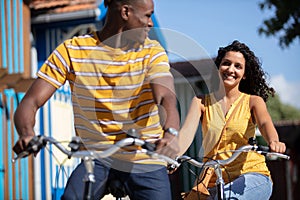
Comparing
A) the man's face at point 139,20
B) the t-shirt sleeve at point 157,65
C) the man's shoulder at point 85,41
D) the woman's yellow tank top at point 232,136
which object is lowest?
the woman's yellow tank top at point 232,136

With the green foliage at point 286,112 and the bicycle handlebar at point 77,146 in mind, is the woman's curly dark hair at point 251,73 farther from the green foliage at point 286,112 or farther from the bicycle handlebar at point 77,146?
the green foliage at point 286,112

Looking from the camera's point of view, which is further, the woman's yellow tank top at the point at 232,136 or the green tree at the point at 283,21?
the green tree at the point at 283,21

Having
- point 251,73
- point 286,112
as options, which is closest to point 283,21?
point 251,73

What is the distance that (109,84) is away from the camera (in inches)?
132

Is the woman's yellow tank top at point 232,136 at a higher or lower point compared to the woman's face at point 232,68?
lower

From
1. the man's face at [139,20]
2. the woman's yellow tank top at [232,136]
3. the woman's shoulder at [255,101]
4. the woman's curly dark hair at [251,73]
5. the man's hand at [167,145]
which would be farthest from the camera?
the woman's curly dark hair at [251,73]

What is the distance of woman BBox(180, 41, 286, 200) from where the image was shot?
4.16m

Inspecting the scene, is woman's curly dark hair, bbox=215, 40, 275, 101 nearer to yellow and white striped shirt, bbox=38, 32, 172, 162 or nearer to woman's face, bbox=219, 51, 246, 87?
woman's face, bbox=219, 51, 246, 87

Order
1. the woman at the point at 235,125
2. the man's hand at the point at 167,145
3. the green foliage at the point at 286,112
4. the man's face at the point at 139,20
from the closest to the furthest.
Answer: the man's hand at the point at 167,145, the man's face at the point at 139,20, the woman at the point at 235,125, the green foliage at the point at 286,112

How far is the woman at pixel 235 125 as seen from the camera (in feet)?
13.7

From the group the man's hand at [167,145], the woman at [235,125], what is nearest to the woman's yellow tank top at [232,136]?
the woman at [235,125]

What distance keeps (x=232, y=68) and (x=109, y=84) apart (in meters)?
1.40

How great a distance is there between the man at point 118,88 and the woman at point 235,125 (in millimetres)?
770

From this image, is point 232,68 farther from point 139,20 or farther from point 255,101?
point 139,20
